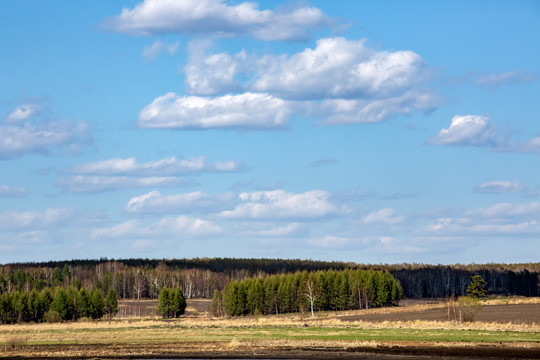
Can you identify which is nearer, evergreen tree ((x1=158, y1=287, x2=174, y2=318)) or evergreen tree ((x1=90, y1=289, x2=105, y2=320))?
evergreen tree ((x1=90, y1=289, x2=105, y2=320))

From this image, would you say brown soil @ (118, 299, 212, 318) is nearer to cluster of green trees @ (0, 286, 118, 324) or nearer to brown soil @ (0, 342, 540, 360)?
cluster of green trees @ (0, 286, 118, 324)

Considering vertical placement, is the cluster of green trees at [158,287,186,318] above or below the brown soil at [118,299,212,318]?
above

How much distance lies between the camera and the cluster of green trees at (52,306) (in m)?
142

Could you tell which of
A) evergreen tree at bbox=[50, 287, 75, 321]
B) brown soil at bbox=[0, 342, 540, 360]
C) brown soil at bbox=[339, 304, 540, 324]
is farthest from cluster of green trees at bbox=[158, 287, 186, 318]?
brown soil at bbox=[0, 342, 540, 360]

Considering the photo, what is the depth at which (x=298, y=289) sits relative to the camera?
490 ft

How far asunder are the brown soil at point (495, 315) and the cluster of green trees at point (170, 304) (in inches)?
2044

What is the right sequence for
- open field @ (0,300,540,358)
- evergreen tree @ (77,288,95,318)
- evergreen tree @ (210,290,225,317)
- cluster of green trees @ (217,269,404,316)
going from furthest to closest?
evergreen tree @ (210,290,225,317)
cluster of green trees @ (217,269,404,316)
evergreen tree @ (77,288,95,318)
open field @ (0,300,540,358)

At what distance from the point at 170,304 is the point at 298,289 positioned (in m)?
25.0

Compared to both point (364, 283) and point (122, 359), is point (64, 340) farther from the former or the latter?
point (364, 283)

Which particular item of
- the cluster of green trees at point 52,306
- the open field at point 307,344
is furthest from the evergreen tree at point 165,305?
the open field at point 307,344

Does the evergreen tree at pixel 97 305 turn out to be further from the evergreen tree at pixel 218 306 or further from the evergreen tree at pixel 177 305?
the evergreen tree at pixel 218 306

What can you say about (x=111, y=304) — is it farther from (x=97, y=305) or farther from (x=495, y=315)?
(x=495, y=315)

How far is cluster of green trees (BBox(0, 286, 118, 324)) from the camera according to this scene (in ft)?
465

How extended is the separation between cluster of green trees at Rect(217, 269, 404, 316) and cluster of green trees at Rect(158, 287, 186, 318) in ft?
30.6
